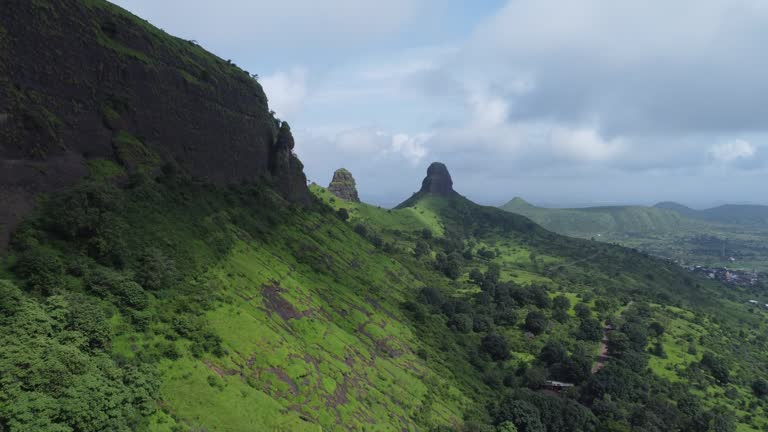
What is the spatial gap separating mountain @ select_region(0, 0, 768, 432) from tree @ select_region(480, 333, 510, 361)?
1.50 ft

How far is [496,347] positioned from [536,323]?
19416mm

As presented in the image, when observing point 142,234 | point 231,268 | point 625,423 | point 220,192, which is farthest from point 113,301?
point 625,423

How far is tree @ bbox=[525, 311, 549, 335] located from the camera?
10968 cm

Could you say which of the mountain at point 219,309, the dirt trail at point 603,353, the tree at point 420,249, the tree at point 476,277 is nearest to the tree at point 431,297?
the mountain at point 219,309

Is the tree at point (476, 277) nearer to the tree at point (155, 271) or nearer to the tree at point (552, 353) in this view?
the tree at point (552, 353)

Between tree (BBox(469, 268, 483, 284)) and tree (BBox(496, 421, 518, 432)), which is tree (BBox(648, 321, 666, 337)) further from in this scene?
tree (BBox(496, 421, 518, 432))

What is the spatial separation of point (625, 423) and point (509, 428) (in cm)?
2300

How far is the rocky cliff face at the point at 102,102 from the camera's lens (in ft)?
139

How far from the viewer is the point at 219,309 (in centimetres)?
4559

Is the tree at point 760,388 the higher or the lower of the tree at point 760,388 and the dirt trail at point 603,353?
the lower

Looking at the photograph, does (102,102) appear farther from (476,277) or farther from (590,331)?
(476,277)

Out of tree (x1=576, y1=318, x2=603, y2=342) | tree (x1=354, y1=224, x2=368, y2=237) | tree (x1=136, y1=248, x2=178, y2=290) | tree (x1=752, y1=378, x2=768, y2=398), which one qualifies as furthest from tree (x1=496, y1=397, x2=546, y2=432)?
tree (x1=354, y1=224, x2=368, y2=237)

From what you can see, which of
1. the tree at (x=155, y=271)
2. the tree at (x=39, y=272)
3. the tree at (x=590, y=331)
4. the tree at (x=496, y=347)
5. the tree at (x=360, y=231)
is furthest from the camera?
the tree at (x=360, y=231)

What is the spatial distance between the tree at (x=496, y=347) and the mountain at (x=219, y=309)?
46 cm
